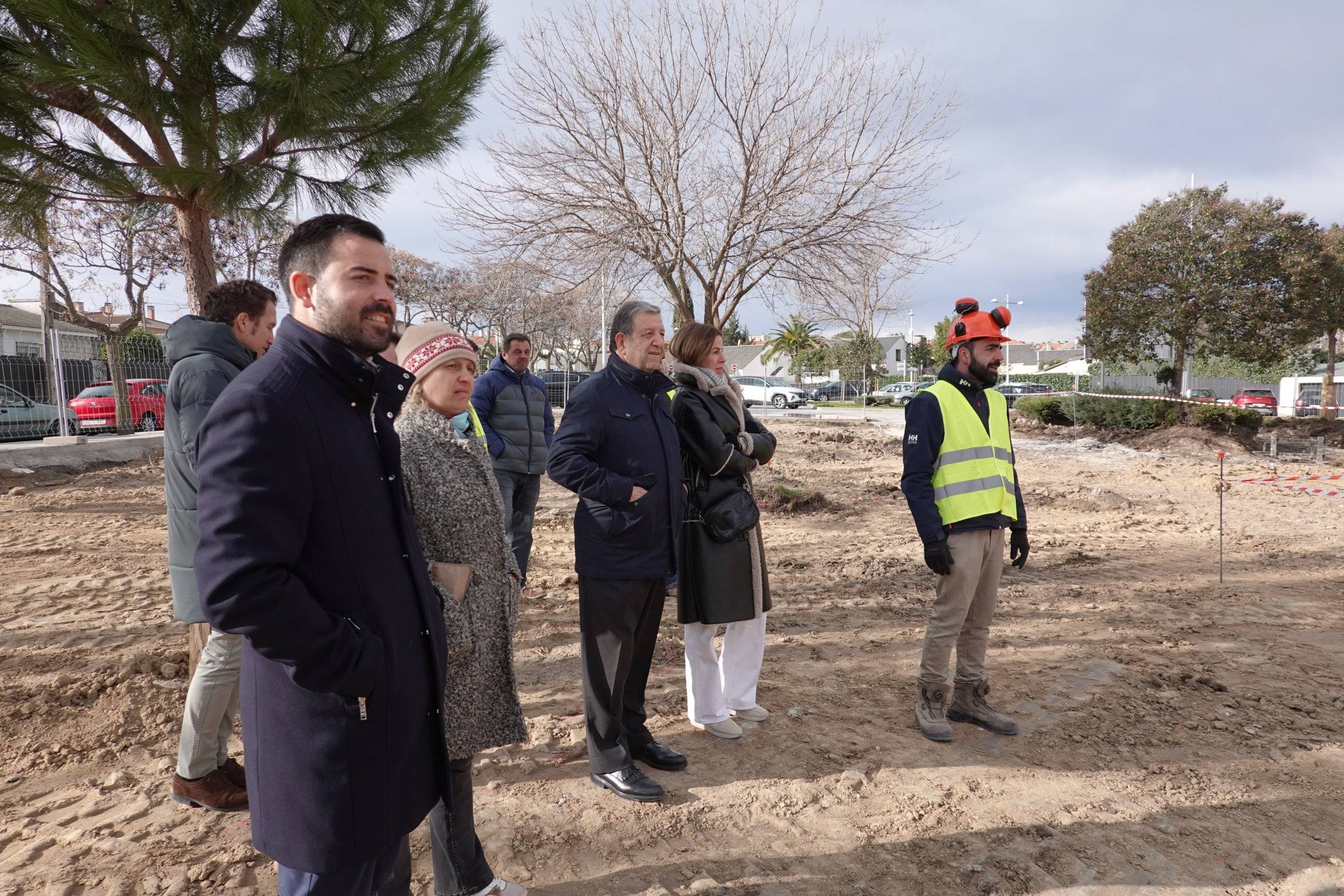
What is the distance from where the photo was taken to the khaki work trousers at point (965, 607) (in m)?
3.64

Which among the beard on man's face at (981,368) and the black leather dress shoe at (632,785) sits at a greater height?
the beard on man's face at (981,368)

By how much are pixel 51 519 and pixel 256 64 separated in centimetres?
765

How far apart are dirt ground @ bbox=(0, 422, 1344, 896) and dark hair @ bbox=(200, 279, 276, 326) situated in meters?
1.97

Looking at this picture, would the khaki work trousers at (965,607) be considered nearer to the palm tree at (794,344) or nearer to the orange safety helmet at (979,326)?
the orange safety helmet at (979,326)

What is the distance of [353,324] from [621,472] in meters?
1.66

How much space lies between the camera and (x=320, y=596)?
1.59 metres

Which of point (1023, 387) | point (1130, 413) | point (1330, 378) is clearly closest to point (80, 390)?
point (1130, 413)

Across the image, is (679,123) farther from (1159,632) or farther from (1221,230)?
(1221,230)

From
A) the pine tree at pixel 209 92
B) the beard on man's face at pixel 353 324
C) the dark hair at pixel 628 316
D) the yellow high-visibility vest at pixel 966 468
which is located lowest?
the yellow high-visibility vest at pixel 966 468

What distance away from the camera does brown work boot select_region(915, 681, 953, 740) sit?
12.3ft

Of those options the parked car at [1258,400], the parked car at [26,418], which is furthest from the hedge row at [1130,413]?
the parked car at [26,418]

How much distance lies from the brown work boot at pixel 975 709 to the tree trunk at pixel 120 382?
18.4 m

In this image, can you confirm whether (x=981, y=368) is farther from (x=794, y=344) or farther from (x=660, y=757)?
(x=794, y=344)

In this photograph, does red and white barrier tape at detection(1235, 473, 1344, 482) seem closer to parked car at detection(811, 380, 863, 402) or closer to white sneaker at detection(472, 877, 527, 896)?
white sneaker at detection(472, 877, 527, 896)
